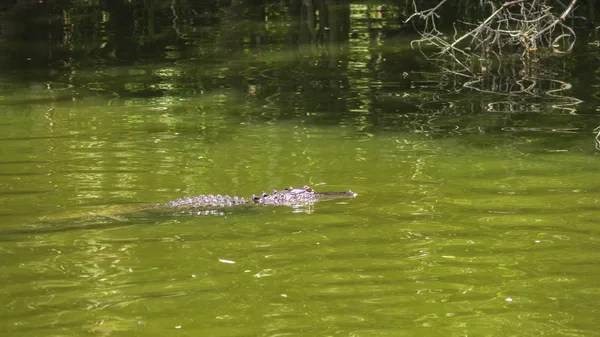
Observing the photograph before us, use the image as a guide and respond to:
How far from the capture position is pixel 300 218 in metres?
7.16

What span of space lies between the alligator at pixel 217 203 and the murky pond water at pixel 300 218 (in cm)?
7

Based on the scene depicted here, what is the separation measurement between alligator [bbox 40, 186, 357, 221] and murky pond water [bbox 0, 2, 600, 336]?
68 mm

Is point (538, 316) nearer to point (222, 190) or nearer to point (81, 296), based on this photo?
point (81, 296)

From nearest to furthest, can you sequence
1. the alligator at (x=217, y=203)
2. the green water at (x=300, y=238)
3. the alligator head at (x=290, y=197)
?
1. the green water at (x=300, y=238)
2. the alligator at (x=217, y=203)
3. the alligator head at (x=290, y=197)

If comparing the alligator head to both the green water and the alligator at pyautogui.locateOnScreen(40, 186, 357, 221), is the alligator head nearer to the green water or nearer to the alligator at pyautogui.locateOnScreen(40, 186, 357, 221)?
the alligator at pyautogui.locateOnScreen(40, 186, 357, 221)

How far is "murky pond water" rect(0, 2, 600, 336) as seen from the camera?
5.19 meters

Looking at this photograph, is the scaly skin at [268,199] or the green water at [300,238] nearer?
the green water at [300,238]

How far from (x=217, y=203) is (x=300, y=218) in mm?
693

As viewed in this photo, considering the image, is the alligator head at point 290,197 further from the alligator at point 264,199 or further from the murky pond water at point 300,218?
the murky pond water at point 300,218

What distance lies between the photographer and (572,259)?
6.05m

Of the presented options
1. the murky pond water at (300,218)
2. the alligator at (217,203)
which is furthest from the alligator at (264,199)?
the murky pond water at (300,218)

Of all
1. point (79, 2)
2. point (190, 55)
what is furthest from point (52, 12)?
point (190, 55)

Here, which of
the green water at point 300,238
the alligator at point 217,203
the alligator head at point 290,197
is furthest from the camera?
the alligator head at point 290,197

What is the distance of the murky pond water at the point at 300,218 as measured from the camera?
519 centimetres
